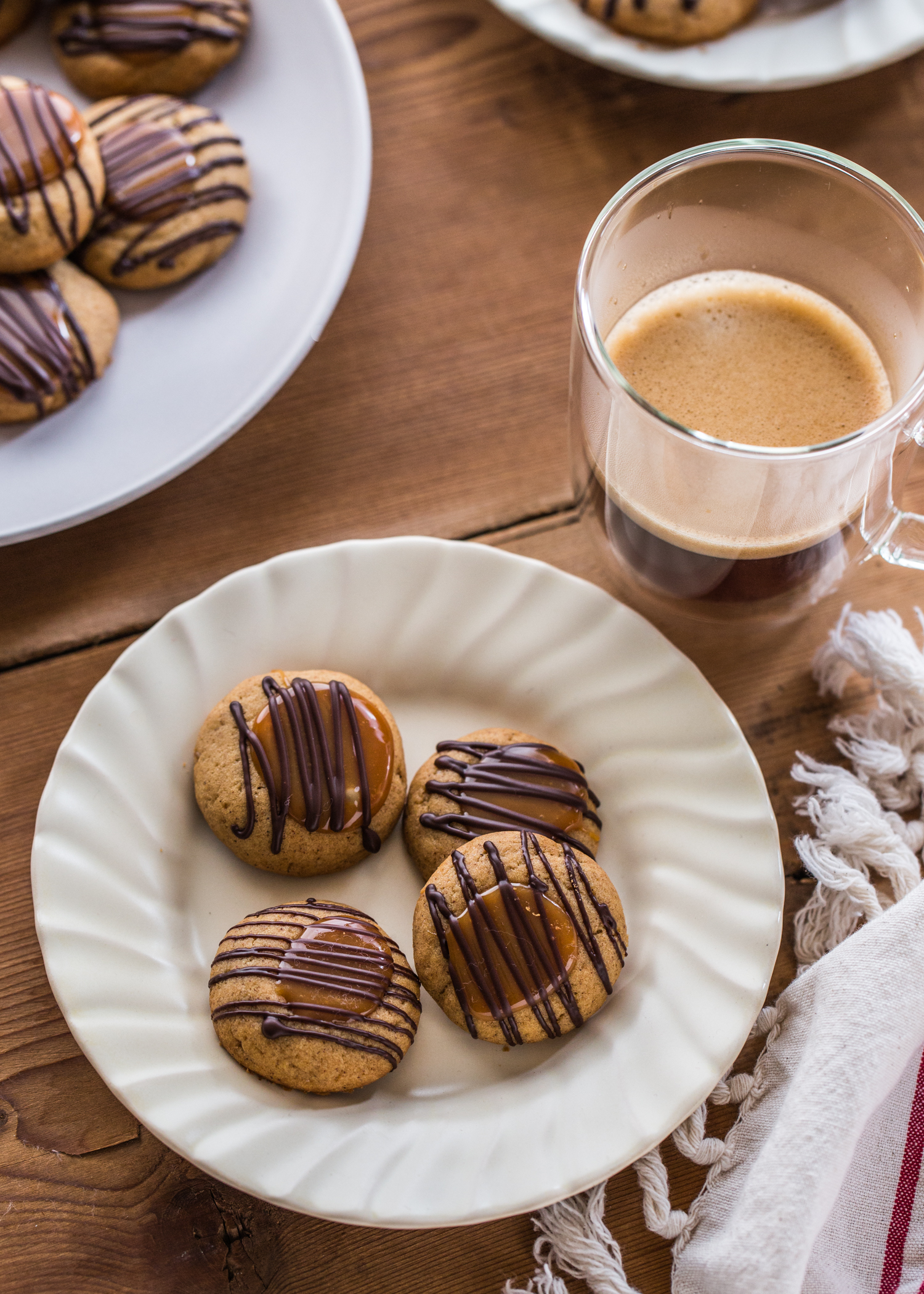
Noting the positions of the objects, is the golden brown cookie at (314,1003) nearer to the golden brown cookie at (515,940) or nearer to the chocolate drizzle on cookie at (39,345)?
the golden brown cookie at (515,940)

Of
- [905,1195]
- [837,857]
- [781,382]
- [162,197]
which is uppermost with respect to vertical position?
[162,197]

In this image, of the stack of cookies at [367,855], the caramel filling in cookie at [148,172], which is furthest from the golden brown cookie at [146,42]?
the stack of cookies at [367,855]

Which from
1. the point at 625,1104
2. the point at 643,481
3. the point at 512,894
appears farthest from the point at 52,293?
the point at 625,1104

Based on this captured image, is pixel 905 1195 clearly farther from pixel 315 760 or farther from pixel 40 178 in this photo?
pixel 40 178

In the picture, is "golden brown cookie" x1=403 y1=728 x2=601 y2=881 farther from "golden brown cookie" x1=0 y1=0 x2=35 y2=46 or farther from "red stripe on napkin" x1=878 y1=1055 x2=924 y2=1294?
"golden brown cookie" x1=0 y1=0 x2=35 y2=46

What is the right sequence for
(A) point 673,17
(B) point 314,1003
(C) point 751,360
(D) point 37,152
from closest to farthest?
(B) point 314,1003 → (C) point 751,360 → (D) point 37,152 → (A) point 673,17

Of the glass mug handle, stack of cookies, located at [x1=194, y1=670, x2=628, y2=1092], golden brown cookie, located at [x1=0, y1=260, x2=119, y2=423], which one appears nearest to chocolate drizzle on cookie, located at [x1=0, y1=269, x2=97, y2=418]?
golden brown cookie, located at [x1=0, y1=260, x2=119, y2=423]

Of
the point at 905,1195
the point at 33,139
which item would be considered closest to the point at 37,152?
the point at 33,139

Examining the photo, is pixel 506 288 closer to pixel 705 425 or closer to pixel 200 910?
pixel 705 425
